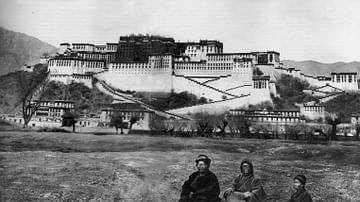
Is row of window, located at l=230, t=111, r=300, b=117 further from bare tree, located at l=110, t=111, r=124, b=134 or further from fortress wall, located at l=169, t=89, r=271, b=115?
bare tree, located at l=110, t=111, r=124, b=134

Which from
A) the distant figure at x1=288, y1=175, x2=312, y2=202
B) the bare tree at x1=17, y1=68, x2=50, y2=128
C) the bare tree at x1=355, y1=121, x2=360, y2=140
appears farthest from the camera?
the bare tree at x1=17, y1=68, x2=50, y2=128

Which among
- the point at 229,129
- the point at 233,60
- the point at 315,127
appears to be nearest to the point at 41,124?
the point at 229,129

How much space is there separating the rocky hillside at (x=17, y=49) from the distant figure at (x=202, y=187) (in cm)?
411

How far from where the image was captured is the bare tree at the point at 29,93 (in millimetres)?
7910

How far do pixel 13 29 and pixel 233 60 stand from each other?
1367cm

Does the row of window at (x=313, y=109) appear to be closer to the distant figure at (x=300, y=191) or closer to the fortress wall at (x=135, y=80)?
the distant figure at (x=300, y=191)

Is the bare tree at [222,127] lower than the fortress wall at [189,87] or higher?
lower

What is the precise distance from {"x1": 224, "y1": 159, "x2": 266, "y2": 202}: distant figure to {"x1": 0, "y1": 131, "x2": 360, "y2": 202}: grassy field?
43 cm

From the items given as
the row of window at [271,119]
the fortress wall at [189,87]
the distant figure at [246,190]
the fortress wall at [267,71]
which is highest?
the fortress wall at [267,71]

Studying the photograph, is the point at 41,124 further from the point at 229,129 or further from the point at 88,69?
the point at 88,69

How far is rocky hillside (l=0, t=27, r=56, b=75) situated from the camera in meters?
6.90

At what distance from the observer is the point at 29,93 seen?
8.52 m

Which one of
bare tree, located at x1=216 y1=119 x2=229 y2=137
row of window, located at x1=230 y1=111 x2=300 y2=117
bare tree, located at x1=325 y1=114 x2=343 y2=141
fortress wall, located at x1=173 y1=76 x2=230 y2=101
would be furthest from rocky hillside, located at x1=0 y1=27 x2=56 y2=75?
fortress wall, located at x1=173 y1=76 x2=230 y2=101

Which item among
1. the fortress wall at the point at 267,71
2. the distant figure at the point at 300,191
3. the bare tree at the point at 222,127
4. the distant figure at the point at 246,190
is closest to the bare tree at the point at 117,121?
the bare tree at the point at 222,127
